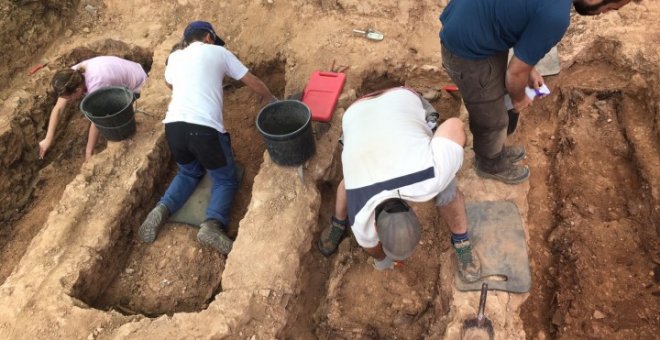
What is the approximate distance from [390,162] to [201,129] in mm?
1804

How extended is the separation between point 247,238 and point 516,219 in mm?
1955

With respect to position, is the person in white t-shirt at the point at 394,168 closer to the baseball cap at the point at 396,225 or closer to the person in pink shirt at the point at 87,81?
the baseball cap at the point at 396,225

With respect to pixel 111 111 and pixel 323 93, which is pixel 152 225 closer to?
pixel 111 111

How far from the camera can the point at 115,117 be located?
4.07 metres

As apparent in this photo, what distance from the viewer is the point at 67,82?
Answer: 419 cm

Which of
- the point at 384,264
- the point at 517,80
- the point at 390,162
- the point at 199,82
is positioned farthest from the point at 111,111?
the point at 517,80

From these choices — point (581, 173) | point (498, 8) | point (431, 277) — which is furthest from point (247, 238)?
point (581, 173)

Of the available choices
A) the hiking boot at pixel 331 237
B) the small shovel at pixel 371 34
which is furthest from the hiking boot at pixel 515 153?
the small shovel at pixel 371 34

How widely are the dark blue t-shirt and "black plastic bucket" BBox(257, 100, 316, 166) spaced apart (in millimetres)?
1256

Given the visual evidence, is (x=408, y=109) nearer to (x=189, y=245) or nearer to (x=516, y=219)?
(x=516, y=219)

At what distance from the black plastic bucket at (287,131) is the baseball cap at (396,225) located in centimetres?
118

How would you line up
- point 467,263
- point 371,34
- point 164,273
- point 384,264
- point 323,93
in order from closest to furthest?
point 467,263
point 384,264
point 164,273
point 323,93
point 371,34

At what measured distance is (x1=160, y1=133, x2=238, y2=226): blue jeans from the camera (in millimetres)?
4012

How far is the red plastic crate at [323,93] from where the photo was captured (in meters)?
4.14
